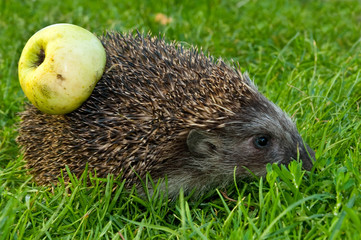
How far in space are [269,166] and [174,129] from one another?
87 cm

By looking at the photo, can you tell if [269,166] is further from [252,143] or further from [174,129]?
[174,129]

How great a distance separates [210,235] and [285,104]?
2.30 metres

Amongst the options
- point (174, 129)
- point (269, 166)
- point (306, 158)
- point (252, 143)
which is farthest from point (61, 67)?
point (306, 158)

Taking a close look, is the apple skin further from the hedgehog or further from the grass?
the grass

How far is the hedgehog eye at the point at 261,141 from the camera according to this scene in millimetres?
4379

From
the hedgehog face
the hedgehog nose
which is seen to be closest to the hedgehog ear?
the hedgehog face

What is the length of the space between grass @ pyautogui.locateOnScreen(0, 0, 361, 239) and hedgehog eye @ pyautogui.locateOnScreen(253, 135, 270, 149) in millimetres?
336

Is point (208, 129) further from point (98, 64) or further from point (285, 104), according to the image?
point (285, 104)

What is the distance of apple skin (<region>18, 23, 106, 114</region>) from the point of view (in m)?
4.17

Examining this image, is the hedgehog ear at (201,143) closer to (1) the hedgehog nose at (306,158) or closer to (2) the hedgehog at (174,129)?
(2) the hedgehog at (174,129)

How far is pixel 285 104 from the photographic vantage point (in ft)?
18.3

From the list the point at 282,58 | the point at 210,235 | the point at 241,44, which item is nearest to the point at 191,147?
the point at 210,235

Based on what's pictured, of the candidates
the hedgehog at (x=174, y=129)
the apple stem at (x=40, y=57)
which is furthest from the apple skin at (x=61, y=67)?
the hedgehog at (x=174, y=129)

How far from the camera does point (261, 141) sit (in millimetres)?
4379
